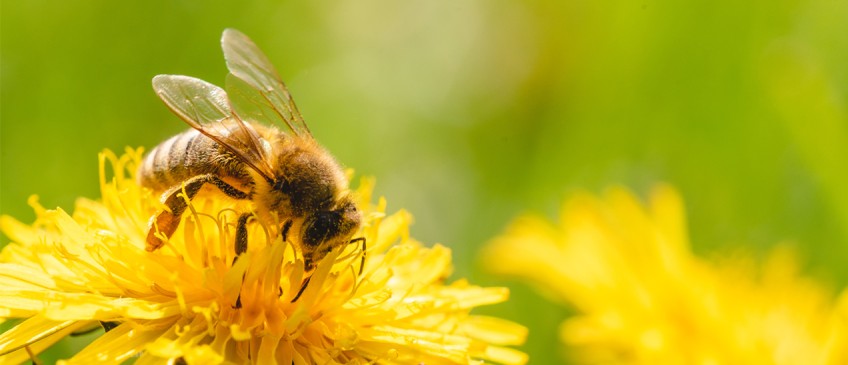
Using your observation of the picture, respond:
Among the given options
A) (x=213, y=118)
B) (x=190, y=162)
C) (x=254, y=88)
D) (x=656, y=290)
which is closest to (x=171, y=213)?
(x=190, y=162)

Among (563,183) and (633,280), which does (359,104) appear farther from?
(633,280)

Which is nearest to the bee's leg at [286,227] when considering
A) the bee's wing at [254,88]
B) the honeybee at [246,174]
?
the honeybee at [246,174]

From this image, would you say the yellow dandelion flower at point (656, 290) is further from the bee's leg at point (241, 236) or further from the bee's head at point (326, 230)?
the bee's leg at point (241, 236)

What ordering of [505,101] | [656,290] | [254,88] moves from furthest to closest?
[505,101], [656,290], [254,88]

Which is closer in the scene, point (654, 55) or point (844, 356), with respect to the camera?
point (844, 356)

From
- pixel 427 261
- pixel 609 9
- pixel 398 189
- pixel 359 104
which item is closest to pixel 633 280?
pixel 427 261

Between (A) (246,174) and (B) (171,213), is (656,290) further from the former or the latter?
(B) (171,213)

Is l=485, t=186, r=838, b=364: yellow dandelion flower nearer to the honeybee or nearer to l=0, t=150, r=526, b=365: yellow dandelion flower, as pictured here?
l=0, t=150, r=526, b=365: yellow dandelion flower
